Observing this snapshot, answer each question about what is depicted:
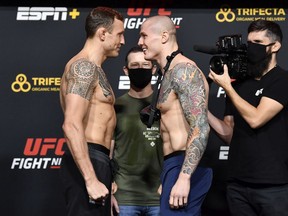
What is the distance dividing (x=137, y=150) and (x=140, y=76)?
0.46 meters

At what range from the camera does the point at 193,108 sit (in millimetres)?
3824

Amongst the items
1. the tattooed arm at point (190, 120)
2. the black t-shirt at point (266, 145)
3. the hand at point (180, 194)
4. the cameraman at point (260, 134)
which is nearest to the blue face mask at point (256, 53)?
the cameraman at point (260, 134)

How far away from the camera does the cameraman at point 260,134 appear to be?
412 cm

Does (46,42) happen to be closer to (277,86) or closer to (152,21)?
(152,21)

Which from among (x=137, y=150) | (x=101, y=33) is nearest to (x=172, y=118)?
(x=101, y=33)

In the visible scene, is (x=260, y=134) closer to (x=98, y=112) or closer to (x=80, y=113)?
(x=98, y=112)

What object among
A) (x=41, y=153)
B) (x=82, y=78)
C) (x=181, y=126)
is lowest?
(x=41, y=153)

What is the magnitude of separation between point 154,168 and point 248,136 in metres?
0.74

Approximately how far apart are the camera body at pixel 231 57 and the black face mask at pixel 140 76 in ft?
2.13

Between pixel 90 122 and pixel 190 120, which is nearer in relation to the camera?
pixel 190 120

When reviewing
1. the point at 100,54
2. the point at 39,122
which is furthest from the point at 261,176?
the point at 39,122

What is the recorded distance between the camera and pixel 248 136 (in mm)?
4215

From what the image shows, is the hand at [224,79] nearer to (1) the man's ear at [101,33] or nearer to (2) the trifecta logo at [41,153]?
(1) the man's ear at [101,33]

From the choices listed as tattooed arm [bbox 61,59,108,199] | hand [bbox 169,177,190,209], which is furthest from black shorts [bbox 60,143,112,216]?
hand [bbox 169,177,190,209]
